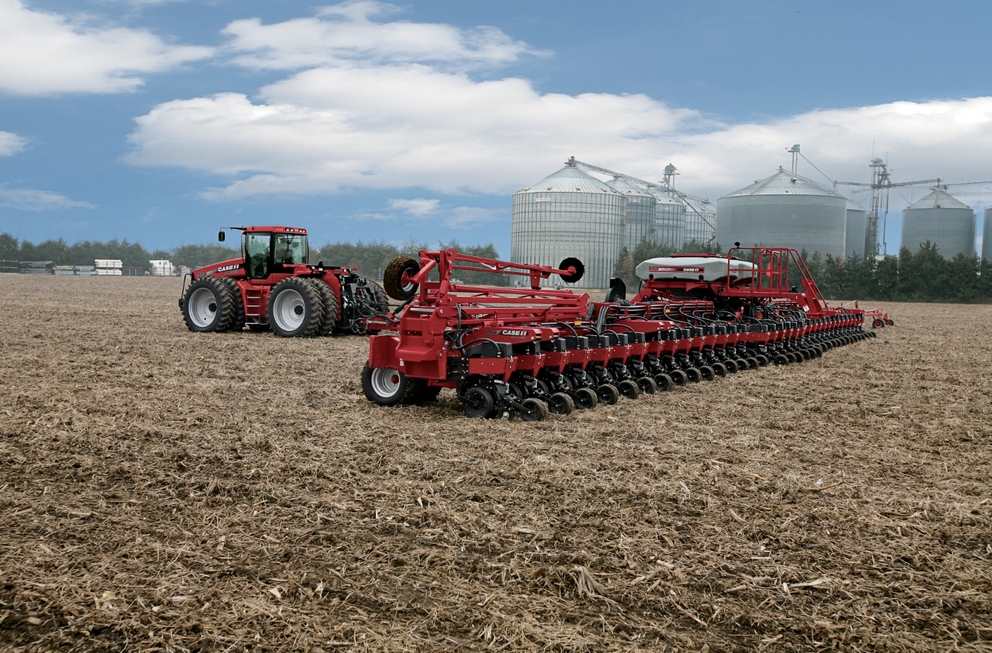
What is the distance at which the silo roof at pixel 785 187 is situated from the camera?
50.6m

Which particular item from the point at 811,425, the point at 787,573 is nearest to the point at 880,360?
the point at 811,425

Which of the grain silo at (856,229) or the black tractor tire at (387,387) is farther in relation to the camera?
the grain silo at (856,229)

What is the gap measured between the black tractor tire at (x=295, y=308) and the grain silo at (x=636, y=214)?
38.7m

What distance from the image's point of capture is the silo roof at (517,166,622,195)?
Result: 47.1 m

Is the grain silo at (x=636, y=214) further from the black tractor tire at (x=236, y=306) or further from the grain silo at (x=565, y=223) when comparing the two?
the black tractor tire at (x=236, y=306)

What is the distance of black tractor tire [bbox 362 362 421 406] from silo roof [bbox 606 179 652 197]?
47.4 metres

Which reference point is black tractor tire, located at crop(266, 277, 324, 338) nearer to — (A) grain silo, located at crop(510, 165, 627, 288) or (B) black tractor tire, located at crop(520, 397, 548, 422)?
(B) black tractor tire, located at crop(520, 397, 548, 422)

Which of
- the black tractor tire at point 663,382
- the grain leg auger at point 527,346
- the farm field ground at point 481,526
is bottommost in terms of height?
the farm field ground at point 481,526

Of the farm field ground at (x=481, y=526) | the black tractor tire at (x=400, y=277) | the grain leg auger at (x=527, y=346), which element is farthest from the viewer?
the black tractor tire at (x=400, y=277)

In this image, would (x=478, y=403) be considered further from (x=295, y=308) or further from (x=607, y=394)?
(x=295, y=308)

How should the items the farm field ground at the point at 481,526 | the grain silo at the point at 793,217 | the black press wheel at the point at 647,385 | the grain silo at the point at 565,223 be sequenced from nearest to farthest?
the farm field ground at the point at 481,526
the black press wheel at the point at 647,385
the grain silo at the point at 565,223
the grain silo at the point at 793,217

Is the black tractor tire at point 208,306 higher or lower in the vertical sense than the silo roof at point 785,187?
lower

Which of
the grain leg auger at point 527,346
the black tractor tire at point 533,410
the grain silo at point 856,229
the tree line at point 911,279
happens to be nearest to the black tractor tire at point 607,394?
the grain leg auger at point 527,346

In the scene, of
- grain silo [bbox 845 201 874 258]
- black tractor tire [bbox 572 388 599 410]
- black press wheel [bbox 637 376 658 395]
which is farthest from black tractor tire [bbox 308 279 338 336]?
grain silo [bbox 845 201 874 258]
